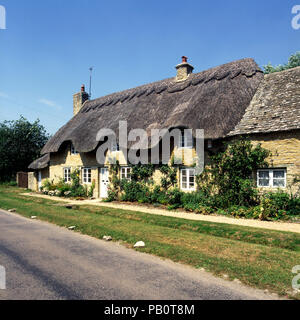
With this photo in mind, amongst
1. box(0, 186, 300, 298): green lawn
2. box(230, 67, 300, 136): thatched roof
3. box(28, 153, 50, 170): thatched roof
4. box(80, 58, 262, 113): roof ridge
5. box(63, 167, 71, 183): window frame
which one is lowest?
box(0, 186, 300, 298): green lawn

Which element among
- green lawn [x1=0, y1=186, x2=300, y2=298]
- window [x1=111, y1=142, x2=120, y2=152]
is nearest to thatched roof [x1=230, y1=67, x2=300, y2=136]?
green lawn [x1=0, y1=186, x2=300, y2=298]

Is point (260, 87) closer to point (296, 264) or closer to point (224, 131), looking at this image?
point (224, 131)

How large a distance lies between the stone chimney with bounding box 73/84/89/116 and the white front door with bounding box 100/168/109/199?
9.70m

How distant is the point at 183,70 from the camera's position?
18.3 metres

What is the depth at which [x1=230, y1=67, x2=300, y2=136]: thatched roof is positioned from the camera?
450 inches

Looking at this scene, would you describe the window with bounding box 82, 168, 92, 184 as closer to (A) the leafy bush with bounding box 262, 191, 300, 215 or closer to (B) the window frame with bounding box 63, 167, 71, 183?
(B) the window frame with bounding box 63, 167, 71, 183

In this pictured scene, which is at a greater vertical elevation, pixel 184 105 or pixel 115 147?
pixel 184 105

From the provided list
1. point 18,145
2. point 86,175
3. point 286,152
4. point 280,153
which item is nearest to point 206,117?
point 280,153

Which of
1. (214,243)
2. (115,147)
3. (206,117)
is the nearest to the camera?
(214,243)

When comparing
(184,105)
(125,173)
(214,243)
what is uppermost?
(184,105)

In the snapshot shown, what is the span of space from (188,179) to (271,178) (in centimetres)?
413

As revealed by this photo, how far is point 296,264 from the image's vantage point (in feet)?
18.0

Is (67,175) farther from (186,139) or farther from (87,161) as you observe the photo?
(186,139)

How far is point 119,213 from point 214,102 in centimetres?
769
